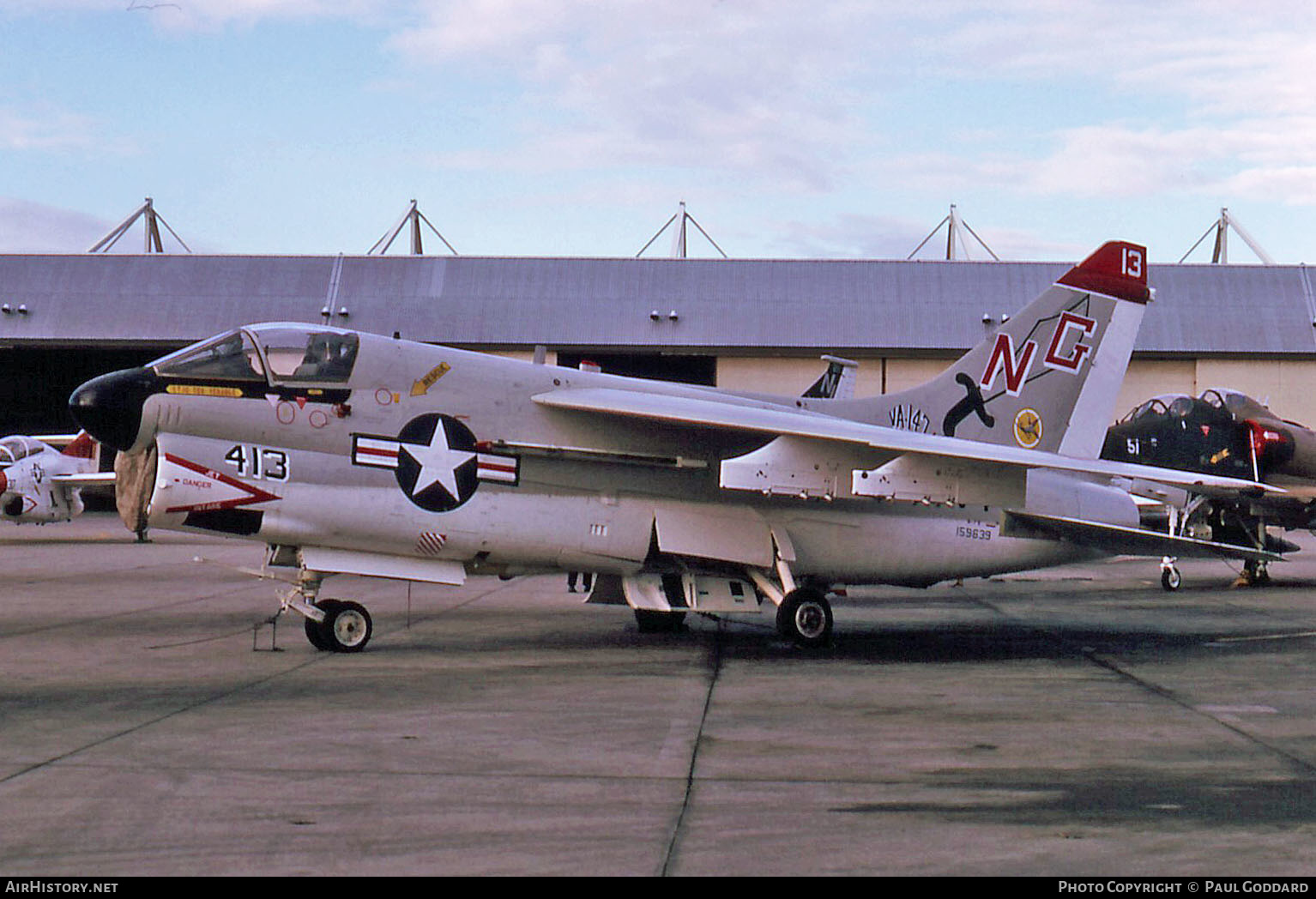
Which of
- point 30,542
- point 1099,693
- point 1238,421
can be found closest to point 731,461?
point 1099,693

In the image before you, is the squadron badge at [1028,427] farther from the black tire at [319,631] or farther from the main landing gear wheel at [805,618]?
the black tire at [319,631]

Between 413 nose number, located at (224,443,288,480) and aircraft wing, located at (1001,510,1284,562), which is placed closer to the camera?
413 nose number, located at (224,443,288,480)

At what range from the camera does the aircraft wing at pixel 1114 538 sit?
13055mm

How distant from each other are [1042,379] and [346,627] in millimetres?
7694

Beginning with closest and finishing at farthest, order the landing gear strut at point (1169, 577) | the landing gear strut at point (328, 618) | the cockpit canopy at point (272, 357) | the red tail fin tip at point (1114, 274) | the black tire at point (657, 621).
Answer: the cockpit canopy at point (272, 357) < the landing gear strut at point (328, 618) < the black tire at point (657, 621) < the red tail fin tip at point (1114, 274) < the landing gear strut at point (1169, 577)

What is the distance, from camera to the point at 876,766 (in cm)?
707

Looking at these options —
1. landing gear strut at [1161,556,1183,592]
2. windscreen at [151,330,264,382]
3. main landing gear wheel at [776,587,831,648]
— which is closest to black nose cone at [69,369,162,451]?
windscreen at [151,330,264,382]

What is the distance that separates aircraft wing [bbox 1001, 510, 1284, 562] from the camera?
514 inches

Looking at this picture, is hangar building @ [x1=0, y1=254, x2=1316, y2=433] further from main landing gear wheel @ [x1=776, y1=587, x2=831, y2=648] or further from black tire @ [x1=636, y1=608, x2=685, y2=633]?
main landing gear wheel @ [x1=776, y1=587, x2=831, y2=648]

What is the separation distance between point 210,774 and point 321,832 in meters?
1.41

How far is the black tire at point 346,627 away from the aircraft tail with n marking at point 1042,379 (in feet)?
17.6

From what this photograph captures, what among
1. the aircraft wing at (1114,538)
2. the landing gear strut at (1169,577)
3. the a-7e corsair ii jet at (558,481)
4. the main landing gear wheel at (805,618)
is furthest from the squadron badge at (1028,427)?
the landing gear strut at (1169,577)

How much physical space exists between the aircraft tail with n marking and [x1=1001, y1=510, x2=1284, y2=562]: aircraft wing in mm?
1041

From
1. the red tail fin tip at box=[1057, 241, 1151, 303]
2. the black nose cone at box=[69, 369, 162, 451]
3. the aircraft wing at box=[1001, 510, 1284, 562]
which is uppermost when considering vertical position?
the red tail fin tip at box=[1057, 241, 1151, 303]
